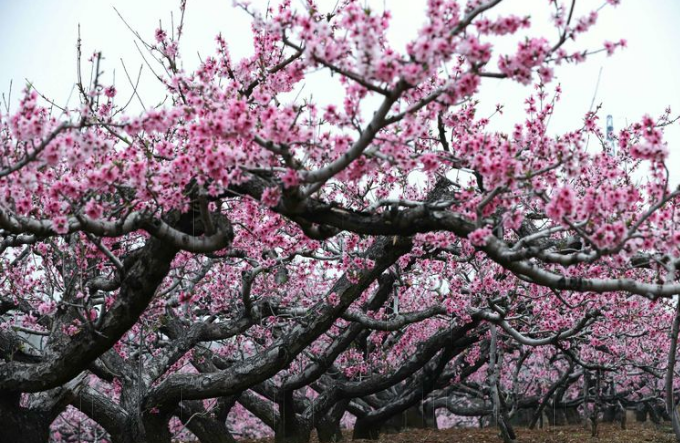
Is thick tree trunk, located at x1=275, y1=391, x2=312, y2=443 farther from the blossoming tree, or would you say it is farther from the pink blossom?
the pink blossom

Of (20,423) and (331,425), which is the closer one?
(20,423)

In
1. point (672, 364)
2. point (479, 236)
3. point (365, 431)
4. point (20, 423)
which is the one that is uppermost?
point (479, 236)

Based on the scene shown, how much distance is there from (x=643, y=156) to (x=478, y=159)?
111 centimetres

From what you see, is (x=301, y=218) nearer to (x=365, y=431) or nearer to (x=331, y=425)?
(x=331, y=425)

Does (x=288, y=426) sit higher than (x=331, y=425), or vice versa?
(x=331, y=425)

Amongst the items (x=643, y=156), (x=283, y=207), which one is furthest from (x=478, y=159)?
(x=283, y=207)

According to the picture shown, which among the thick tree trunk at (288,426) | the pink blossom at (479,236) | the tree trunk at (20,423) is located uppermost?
the pink blossom at (479,236)

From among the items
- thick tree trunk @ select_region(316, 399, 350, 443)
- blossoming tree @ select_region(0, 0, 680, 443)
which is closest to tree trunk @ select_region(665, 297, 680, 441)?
blossoming tree @ select_region(0, 0, 680, 443)

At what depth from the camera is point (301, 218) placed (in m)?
5.43

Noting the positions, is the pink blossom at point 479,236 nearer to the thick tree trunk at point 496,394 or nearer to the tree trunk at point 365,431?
the thick tree trunk at point 496,394

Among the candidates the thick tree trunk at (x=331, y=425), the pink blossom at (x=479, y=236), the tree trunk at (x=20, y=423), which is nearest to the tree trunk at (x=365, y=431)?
the thick tree trunk at (x=331, y=425)

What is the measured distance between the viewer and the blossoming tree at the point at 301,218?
14.1 ft

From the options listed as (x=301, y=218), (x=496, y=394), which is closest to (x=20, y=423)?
(x=301, y=218)

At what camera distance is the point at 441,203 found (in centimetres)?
512
